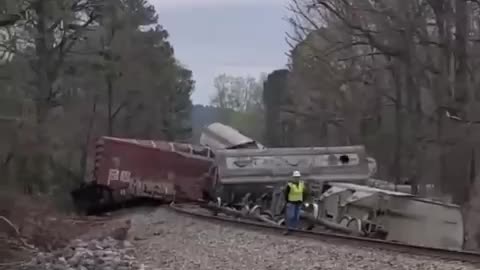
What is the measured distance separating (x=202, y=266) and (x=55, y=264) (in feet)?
9.66

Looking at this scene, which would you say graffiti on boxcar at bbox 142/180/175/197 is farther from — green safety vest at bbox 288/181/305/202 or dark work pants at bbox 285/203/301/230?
green safety vest at bbox 288/181/305/202

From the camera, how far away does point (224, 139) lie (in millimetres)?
40688

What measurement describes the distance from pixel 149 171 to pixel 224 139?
636 centimetres

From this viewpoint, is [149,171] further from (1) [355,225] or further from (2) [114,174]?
(1) [355,225]

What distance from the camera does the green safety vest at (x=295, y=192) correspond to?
75.8ft

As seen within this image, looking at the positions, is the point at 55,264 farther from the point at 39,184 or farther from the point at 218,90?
the point at 218,90

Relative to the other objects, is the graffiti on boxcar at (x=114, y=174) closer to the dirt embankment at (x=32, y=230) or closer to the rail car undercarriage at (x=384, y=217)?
the dirt embankment at (x=32, y=230)

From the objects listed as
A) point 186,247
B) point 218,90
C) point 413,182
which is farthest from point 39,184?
point 218,90

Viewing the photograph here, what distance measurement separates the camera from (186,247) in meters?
21.7

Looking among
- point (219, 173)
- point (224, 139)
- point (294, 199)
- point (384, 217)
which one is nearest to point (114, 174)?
point (219, 173)

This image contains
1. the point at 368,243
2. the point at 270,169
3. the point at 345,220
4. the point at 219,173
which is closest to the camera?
the point at 368,243

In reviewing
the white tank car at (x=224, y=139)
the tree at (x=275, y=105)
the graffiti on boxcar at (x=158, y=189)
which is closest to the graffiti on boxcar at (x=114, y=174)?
the graffiti on boxcar at (x=158, y=189)

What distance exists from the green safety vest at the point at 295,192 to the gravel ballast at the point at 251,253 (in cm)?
127

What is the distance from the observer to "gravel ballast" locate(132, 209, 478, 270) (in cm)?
1695
